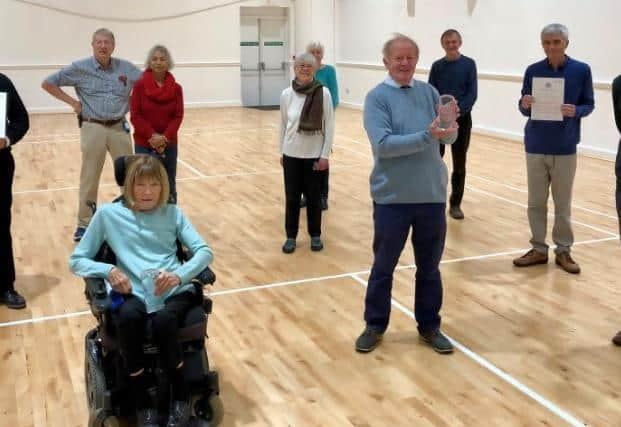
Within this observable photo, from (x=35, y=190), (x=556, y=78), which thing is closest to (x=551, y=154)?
(x=556, y=78)

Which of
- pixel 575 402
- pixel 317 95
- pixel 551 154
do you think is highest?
pixel 317 95

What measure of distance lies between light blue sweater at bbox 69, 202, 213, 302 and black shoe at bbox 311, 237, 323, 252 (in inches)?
96.0

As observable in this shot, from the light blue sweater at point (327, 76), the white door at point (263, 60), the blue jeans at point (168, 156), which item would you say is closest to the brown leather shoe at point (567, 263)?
the light blue sweater at point (327, 76)

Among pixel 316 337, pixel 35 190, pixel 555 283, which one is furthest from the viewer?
pixel 35 190

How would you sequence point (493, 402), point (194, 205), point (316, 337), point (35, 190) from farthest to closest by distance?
point (35, 190) → point (194, 205) → point (316, 337) → point (493, 402)

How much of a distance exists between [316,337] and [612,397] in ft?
4.73

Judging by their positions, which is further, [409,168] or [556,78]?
[556,78]

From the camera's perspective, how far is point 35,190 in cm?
742

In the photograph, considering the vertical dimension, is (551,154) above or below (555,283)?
above

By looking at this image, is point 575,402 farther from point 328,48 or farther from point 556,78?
point 328,48

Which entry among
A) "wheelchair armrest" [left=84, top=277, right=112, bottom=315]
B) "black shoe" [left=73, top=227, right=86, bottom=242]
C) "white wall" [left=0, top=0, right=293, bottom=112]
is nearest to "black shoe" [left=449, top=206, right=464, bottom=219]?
"black shoe" [left=73, top=227, right=86, bottom=242]

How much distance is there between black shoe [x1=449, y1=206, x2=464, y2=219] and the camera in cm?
619

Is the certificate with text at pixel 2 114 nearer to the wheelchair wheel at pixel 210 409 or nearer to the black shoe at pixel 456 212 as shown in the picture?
the wheelchair wheel at pixel 210 409

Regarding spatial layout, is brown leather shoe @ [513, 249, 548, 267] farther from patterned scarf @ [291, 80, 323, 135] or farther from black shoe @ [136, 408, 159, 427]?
black shoe @ [136, 408, 159, 427]
